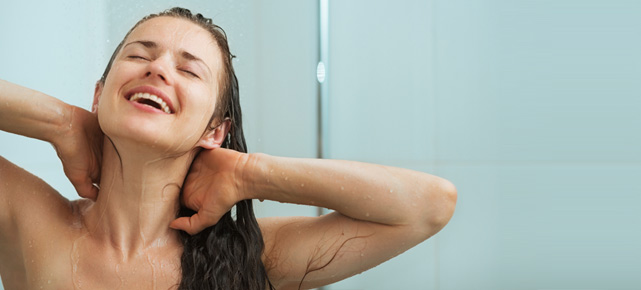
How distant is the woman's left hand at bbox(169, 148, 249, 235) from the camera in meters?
0.96

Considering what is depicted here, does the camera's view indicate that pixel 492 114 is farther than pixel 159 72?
Yes

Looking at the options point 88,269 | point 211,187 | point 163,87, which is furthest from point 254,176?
point 88,269

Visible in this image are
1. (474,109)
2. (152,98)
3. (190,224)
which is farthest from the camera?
(474,109)

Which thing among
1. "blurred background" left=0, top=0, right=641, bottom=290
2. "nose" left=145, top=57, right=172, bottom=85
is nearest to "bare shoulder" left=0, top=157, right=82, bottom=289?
"nose" left=145, top=57, right=172, bottom=85

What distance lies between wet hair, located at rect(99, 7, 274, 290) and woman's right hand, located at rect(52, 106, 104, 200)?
99mm

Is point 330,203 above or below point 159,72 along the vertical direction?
below

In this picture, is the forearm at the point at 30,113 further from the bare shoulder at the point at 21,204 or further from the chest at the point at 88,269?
the chest at the point at 88,269

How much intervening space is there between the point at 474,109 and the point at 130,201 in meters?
1.11

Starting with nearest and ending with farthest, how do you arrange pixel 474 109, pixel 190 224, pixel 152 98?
1. pixel 152 98
2. pixel 190 224
3. pixel 474 109

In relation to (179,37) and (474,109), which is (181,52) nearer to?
(179,37)

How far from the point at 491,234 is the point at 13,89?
54.1 inches

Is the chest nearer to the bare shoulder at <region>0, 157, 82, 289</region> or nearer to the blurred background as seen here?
the bare shoulder at <region>0, 157, 82, 289</region>

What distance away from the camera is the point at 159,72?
35.5 inches

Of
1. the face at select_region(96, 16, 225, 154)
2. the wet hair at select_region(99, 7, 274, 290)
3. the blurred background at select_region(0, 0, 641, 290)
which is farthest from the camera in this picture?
the blurred background at select_region(0, 0, 641, 290)
